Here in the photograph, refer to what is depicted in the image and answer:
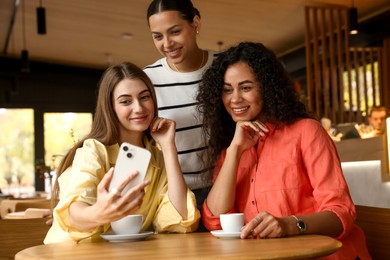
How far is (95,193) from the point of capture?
2.20 metres

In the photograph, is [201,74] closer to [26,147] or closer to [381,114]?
[381,114]

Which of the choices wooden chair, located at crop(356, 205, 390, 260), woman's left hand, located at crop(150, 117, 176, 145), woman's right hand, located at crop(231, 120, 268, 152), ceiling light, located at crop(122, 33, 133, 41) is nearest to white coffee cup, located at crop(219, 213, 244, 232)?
woman's right hand, located at crop(231, 120, 268, 152)

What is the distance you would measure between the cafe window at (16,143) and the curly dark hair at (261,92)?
43.0 feet

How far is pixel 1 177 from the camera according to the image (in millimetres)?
15156

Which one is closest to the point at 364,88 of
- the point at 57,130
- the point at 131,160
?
the point at 57,130

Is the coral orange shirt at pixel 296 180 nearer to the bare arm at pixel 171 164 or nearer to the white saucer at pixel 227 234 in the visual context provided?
the bare arm at pixel 171 164

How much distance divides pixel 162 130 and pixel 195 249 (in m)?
0.77

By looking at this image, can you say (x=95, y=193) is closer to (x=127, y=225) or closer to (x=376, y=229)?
(x=127, y=225)

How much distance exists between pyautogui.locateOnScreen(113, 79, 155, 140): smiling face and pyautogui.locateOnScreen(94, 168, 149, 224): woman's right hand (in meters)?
0.59

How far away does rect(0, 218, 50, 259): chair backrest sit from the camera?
2.78m

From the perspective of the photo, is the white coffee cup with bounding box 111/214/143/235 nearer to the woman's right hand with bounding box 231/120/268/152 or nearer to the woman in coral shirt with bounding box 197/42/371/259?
the woman in coral shirt with bounding box 197/42/371/259

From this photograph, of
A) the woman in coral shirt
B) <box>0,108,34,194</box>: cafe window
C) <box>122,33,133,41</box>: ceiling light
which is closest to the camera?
the woman in coral shirt

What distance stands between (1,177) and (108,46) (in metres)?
4.53

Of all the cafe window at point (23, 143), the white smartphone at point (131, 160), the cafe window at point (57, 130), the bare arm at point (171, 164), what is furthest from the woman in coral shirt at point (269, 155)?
the cafe window at point (57, 130)
